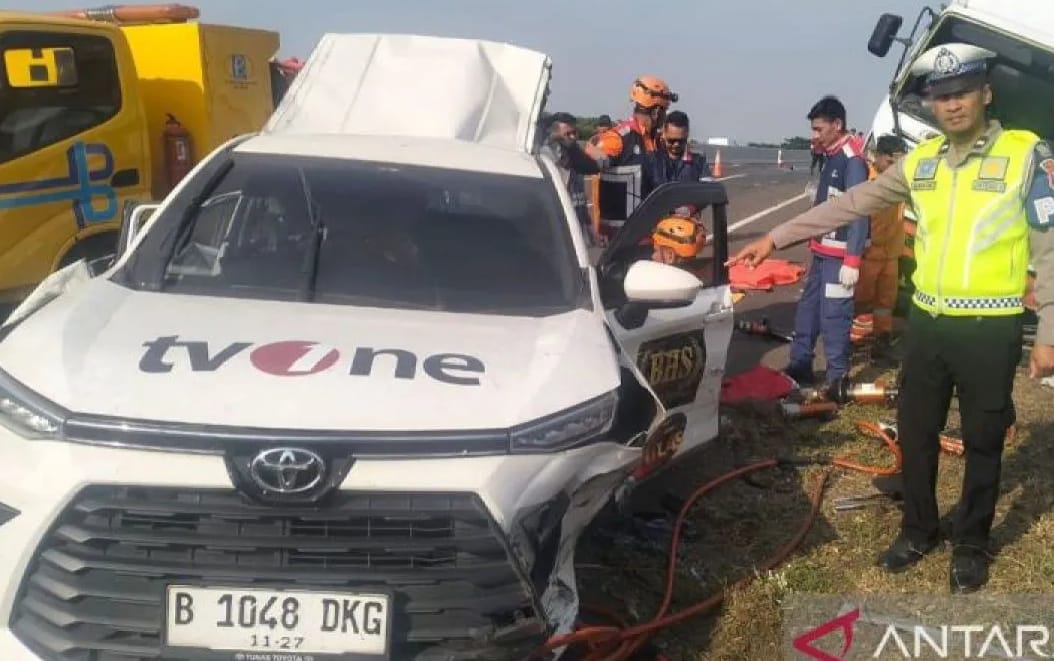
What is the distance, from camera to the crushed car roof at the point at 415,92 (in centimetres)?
536

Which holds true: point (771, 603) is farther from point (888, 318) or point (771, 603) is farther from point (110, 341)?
point (888, 318)

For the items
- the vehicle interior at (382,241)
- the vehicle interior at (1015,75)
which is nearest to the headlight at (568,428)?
the vehicle interior at (382,241)

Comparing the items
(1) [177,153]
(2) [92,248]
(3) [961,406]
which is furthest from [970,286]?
(1) [177,153]

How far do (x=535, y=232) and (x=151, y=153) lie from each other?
16.4 ft

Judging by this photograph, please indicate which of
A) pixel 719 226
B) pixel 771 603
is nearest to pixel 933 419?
pixel 771 603

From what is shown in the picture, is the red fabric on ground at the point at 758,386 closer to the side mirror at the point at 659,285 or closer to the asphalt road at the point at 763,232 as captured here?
the asphalt road at the point at 763,232

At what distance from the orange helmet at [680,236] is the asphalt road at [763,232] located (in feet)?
3.14

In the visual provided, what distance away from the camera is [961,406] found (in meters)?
4.26

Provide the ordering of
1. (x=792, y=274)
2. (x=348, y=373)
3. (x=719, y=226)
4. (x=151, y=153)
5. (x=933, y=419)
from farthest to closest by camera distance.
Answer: (x=792, y=274) < (x=151, y=153) < (x=719, y=226) < (x=933, y=419) < (x=348, y=373)

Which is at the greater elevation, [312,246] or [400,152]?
[400,152]

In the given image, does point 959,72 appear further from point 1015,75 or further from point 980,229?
point 1015,75

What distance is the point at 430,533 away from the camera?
2.77 m

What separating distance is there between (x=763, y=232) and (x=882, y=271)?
865 centimetres

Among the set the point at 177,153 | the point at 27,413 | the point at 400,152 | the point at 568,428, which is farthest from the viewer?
the point at 177,153
